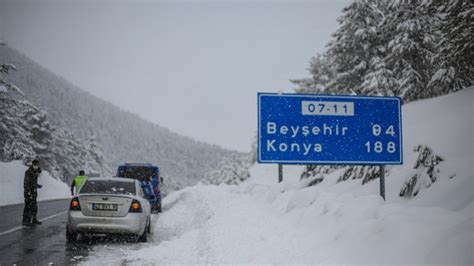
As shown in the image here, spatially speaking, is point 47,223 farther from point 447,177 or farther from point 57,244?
point 447,177

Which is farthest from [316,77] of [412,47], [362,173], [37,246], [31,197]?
[37,246]

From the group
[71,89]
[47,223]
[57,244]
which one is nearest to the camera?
[57,244]

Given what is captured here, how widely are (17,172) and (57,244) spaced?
80.4 feet

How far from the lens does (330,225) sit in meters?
7.20

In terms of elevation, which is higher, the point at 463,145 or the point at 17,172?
the point at 463,145

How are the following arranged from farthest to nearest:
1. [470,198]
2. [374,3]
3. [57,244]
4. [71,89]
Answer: [71,89], [374,3], [57,244], [470,198]

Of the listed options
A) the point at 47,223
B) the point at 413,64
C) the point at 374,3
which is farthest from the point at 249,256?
the point at 374,3

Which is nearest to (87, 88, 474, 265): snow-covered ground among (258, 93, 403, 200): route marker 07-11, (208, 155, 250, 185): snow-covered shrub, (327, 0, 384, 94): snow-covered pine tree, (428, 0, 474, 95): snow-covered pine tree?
(258, 93, 403, 200): route marker 07-11

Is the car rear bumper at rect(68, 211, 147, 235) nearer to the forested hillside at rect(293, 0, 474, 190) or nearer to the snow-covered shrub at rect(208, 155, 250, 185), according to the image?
the forested hillside at rect(293, 0, 474, 190)

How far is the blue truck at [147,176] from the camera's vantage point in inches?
732

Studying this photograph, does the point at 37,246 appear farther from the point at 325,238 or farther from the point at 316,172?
the point at 316,172

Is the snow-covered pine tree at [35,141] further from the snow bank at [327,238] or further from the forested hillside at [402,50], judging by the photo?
the snow bank at [327,238]

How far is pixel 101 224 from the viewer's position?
9328mm

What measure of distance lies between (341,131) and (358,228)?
3.49 metres
